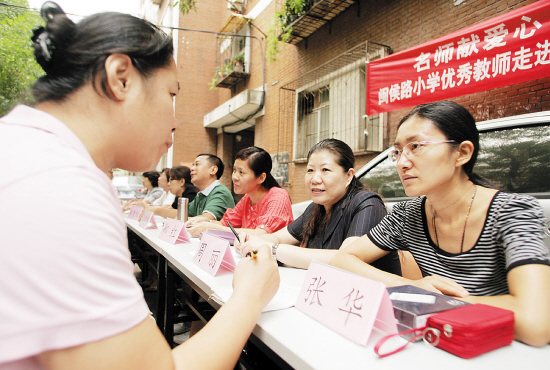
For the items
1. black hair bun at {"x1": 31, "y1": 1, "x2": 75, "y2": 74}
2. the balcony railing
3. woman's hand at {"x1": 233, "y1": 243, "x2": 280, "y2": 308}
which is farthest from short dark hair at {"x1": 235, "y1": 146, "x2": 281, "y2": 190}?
the balcony railing

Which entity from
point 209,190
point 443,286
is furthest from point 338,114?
point 443,286

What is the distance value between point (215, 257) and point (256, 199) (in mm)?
1500

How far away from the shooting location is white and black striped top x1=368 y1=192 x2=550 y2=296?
97cm

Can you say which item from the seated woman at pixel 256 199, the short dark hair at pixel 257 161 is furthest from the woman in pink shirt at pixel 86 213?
the short dark hair at pixel 257 161

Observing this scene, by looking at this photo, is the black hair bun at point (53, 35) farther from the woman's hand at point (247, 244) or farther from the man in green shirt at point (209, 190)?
the man in green shirt at point (209, 190)

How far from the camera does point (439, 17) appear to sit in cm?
403

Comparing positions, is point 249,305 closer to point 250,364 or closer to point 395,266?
point 250,364

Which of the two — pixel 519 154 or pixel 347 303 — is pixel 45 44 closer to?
pixel 347 303

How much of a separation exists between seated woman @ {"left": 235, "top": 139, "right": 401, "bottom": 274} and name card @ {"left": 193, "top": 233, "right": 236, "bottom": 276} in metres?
0.23

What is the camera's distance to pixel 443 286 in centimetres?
99

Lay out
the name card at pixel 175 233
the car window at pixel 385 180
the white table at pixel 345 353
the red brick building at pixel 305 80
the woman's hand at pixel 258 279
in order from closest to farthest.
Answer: the white table at pixel 345 353
the woman's hand at pixel 258 279
the name card at pixel 175 233
the car window at pixel 385 180
the red brick building at pixel 305 80

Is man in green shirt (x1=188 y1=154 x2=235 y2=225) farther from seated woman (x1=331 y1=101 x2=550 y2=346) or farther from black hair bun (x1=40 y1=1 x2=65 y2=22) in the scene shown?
black hair bun (x1=40 y1=1 x2=65 y2=22)

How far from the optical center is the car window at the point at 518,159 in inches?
83.9

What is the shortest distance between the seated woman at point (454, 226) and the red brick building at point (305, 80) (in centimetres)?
271
